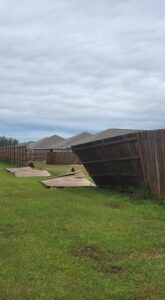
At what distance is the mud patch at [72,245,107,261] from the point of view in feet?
23.2

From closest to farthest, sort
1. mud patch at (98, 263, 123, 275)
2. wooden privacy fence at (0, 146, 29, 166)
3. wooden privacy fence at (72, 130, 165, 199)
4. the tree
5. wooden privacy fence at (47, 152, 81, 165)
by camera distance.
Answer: mud patch at (98, 263, 123, 275) → wooden privacy fence at (72, 130, 165, 199) → wooden privacy fence at (0, 146, 29, 166) → wooden privacy fence at (47, 152, 81, 165) → the tree

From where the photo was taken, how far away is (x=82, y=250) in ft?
24.5

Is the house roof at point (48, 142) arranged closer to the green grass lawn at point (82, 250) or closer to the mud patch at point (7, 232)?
the green grass lawn at point (82, 250)

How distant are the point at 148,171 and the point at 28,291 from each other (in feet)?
28.4

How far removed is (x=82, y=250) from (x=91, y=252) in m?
0.18

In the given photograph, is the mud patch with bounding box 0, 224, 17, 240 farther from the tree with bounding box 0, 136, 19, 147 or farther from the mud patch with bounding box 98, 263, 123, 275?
the tree with bounding box 0, 136, 19, 147

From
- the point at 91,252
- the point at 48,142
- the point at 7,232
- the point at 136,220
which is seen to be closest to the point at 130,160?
the point at 136,220

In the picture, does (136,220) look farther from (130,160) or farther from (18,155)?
(18,155)

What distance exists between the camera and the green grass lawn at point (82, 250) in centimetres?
555

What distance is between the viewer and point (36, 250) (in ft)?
24.2

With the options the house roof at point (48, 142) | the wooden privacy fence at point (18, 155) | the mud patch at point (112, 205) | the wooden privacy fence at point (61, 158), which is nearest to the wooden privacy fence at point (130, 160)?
the mud patch at point (112, 205)

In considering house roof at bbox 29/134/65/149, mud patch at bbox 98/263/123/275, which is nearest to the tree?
house roof at bbox 29/134/65/149

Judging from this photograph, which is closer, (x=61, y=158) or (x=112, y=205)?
(x=112, y=205)

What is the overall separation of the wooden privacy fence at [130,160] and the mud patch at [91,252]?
562 cm
